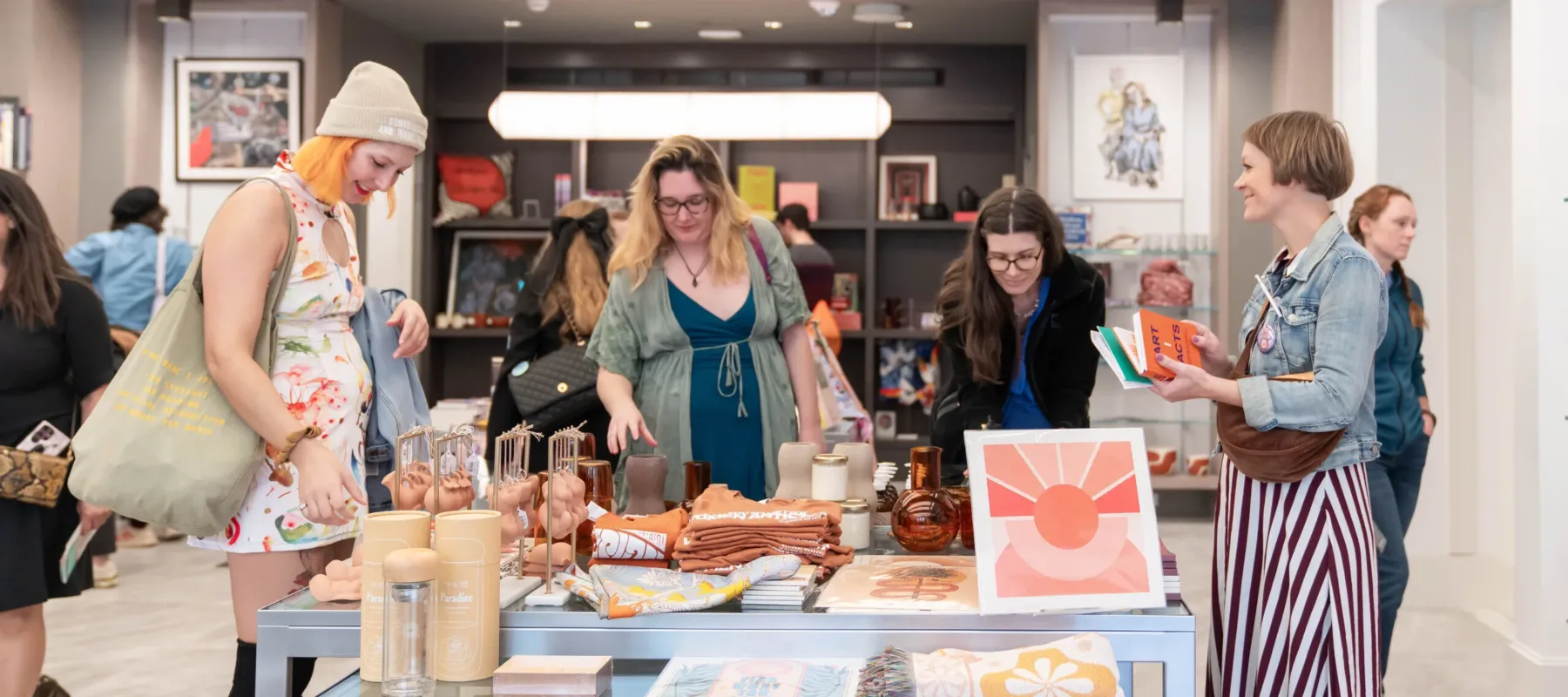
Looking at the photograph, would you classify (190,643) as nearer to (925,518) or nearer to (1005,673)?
(925,518)

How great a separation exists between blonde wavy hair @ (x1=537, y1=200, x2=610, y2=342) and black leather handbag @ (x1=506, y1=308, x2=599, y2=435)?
18 cm

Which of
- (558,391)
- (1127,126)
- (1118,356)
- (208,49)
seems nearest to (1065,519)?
(1118,356)

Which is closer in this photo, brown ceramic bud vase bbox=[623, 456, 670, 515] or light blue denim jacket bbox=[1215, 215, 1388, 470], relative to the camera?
light blue denim jacket bbox=[1215, 215, 1388, 470]

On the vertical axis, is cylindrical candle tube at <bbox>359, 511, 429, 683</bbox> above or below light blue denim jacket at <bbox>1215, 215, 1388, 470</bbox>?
below

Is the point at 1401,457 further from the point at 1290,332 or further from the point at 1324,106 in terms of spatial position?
the point at 1324,106

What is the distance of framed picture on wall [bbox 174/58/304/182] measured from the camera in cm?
675

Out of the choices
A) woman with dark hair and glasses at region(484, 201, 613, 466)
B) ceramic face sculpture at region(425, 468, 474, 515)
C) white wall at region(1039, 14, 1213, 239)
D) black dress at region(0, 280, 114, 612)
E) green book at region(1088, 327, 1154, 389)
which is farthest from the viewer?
white wall at region(1039, 14, 1213, 239)

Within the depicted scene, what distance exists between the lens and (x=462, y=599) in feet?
4.94

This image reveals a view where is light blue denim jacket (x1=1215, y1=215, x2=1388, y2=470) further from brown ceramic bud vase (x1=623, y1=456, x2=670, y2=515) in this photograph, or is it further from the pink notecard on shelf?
the pink notecard on shelf

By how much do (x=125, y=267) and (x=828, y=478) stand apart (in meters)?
5.18

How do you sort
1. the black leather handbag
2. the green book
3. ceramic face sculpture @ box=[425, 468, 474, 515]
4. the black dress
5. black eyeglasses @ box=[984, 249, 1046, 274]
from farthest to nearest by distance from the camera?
the black leather handbag, the black dress, black eyeglasses @ box=[984, 249, 1046, 274], the green book, ceramic face sculpture @ box=[425, 468, 474, 515]

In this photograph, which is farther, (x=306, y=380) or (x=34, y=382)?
(x=34, y=382)

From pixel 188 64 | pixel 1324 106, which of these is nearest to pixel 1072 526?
pixel 1324 106

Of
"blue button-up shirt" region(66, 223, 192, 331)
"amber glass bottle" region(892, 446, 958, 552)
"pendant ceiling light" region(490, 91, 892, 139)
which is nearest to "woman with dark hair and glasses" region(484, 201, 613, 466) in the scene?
"amber glass bottle" region(892, 446, 958, 552)
